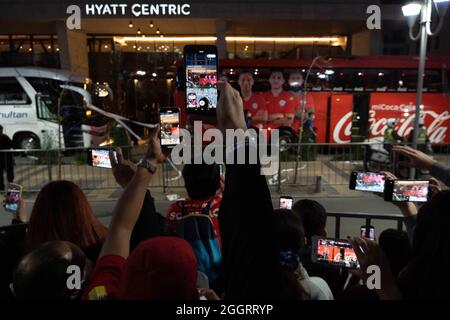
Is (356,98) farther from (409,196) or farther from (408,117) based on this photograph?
(409,196)

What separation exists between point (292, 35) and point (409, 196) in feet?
66.4

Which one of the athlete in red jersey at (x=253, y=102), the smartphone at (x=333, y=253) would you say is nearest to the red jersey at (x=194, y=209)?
the smartphone at (x=333, y=253)

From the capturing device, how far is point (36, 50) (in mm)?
21875

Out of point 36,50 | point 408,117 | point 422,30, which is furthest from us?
point 36,50

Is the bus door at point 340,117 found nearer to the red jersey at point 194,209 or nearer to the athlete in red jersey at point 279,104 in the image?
the athlete in red jersey at point 279,104

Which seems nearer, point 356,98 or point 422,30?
point 422,30

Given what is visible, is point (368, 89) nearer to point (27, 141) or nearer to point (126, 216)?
point (27, 141)

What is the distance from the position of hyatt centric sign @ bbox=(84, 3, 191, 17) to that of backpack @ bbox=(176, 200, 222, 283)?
51.9ft

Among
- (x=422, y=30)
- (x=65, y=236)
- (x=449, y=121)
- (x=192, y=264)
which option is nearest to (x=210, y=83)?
(x=65, y=236)

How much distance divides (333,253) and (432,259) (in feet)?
3.94

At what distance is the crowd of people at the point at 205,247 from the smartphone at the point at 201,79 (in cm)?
65

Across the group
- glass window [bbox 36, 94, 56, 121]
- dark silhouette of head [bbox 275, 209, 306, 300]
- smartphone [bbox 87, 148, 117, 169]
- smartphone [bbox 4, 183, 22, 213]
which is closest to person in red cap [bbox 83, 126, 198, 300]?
dark silhouette of head [bbox 275, 209, 306, 300]

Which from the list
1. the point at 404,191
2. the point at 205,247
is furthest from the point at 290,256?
the point at 404,191

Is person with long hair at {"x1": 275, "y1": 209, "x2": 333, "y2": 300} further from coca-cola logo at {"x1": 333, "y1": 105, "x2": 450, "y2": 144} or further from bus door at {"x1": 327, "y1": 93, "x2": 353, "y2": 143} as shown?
coca-cola logo at {"x1": 333, "y1": 105, "x2": 450, "y2": 144}
